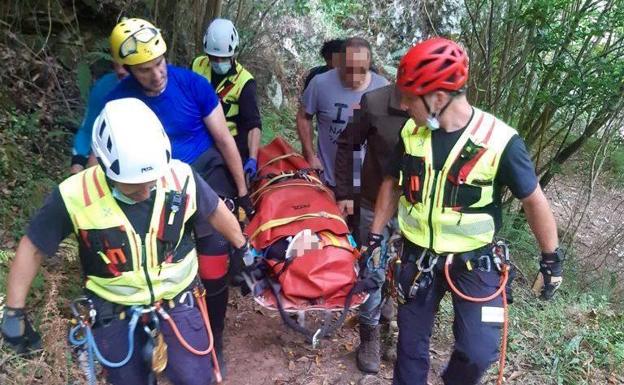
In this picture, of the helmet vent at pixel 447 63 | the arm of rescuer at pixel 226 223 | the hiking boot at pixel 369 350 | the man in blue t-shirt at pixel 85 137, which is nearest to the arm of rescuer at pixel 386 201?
the helmet vent at pixel 447 63

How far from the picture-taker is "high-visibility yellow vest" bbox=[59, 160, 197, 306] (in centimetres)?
256

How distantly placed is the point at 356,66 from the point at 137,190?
2.40 meters

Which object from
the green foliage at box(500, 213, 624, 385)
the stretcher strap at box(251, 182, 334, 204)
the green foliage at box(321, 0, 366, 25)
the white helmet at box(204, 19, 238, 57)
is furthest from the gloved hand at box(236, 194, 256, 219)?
the green foliage at box(321, 0, 366, 25)

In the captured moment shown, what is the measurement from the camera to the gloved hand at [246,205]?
4285 mm

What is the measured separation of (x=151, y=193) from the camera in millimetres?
2654

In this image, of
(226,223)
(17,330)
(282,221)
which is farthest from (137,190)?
(282,221)

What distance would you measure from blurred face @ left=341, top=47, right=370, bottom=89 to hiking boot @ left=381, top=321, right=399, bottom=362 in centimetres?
202

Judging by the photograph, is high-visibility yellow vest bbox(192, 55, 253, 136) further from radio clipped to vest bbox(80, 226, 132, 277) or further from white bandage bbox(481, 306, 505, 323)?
white bandage bbox(481, 306, 505, 323)

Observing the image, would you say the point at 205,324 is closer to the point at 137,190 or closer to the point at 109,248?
the point at 109,248

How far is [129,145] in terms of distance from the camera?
243 centimetres

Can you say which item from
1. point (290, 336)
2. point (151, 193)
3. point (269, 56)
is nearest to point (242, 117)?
point (290, 336)

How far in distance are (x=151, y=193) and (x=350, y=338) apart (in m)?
2.68

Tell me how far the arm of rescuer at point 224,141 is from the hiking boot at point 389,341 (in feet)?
5.60

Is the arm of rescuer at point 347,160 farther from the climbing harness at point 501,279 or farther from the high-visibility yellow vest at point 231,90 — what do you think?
the climbing harness at point 501,279
